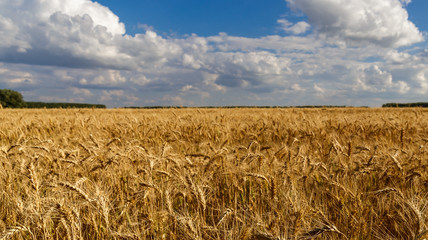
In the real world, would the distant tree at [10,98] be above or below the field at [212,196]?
above

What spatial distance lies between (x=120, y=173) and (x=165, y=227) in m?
1.12

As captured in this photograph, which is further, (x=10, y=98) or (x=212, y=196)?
(x=10, y=98)

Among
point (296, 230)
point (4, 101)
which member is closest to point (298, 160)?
point (296, 230)

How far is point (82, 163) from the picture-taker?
112 inches

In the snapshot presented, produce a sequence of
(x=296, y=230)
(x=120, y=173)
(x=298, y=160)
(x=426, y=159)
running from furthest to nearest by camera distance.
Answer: (x=426, y=159)
(x=298, y=160)
(x=120, y=173)
(x=296, y=230)

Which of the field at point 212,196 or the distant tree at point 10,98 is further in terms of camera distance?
the distant tree at point 10,98

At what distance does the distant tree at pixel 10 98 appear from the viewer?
195 feet

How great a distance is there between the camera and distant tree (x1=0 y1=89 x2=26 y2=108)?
195 ft

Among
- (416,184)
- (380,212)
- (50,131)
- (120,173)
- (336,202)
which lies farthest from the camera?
(50,131)

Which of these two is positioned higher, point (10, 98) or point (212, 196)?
point (10, 98)

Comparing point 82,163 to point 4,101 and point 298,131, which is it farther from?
point 4,101

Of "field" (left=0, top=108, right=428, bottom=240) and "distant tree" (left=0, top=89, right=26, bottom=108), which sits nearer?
"field" (left=0, top=108, right=428, bottom=240)

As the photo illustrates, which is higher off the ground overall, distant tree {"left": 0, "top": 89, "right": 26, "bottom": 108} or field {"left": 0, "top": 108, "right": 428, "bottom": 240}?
distant tree {"left": 0, "top": 89, "right": 26, "bottom": 108}

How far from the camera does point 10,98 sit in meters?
60.7
